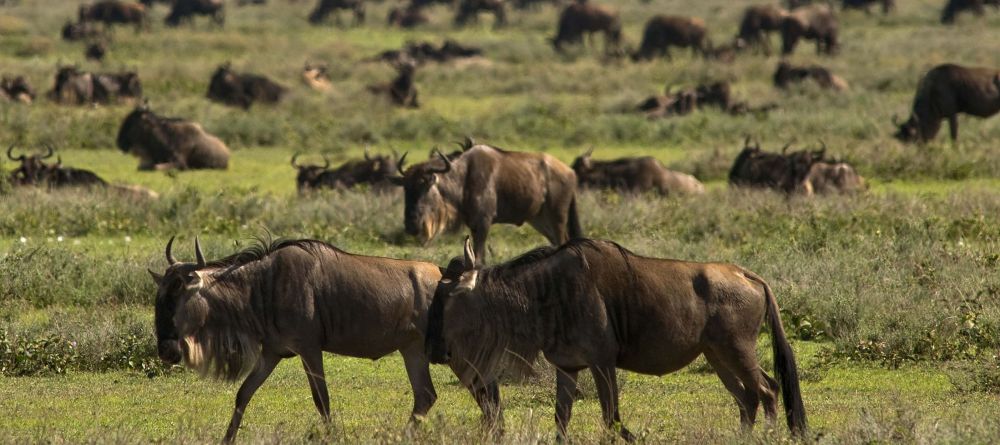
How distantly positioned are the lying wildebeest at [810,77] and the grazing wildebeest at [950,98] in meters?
6.48

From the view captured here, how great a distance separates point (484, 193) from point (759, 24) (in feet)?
91.7

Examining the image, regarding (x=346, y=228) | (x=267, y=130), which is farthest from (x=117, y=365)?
(x=267, y=130)

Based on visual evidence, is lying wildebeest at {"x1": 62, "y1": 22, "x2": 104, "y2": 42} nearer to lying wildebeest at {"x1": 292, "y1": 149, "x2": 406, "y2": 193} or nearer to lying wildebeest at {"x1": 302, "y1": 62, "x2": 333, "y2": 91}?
lying wildebeest at {"x1": 302, "y1": 62, "x2": 333, "y2": 91}

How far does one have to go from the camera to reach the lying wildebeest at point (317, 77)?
31953 mm

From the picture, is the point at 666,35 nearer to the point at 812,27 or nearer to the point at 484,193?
the point at 812,27

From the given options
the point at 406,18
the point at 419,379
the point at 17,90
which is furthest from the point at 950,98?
the point at 406,18

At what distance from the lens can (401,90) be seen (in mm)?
29781

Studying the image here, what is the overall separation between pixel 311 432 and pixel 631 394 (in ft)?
9.36

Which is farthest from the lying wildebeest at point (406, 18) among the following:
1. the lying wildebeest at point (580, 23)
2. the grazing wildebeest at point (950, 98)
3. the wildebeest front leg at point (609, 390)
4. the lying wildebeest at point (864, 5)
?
the wildebeest front leg at point (609, 390)

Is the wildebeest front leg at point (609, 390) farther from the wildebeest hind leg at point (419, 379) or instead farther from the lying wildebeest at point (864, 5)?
the lying wildebeest at point (864, 5)

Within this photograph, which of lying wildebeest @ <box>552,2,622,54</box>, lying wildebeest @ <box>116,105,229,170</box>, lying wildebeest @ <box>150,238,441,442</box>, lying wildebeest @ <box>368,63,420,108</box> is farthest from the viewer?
lying wildebeest @ <box>552,2,622,54</box>

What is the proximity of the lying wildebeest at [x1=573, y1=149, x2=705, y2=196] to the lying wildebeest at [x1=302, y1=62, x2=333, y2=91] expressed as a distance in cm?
1314

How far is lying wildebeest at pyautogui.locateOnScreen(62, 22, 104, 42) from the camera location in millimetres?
41331

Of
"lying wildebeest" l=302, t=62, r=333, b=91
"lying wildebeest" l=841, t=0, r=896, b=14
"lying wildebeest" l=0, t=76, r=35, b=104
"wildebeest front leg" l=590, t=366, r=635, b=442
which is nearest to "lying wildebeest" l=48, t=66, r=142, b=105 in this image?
"lying wildebeest" l=0, t=76, r=35, b=104
